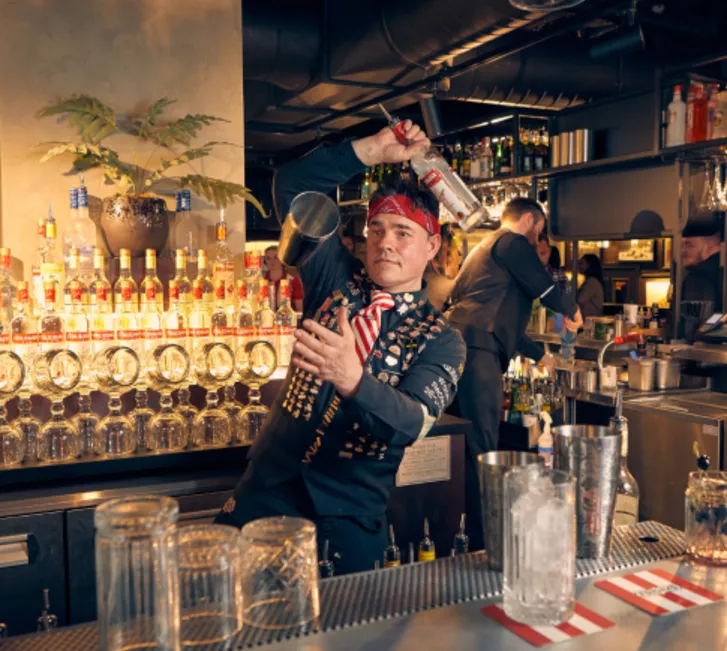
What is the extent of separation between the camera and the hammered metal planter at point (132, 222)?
10.2 feet

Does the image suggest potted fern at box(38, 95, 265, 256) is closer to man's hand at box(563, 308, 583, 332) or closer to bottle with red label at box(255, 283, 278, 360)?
bottle with red label at box(255, 283, 278, 360)

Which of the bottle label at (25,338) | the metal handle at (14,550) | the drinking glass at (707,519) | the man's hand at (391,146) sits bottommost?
the metal handle at (14,550)

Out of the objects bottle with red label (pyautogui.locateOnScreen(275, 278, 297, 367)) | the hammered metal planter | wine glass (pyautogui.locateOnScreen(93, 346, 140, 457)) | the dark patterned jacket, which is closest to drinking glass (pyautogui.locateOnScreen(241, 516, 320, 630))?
the dark patterned jacket

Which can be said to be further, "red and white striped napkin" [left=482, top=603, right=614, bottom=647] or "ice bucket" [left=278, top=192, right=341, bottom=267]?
"ice bucket" [left=278, top=192, right=341, bottom=267]

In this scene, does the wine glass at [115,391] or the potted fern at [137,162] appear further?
the potted fern at [137,162]

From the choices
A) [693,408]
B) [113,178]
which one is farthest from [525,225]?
[113,178]

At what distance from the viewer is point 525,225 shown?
4.85 metres

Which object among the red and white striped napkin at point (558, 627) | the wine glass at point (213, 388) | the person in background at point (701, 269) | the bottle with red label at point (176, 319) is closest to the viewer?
the red and white striped napkin at point (558, 627)

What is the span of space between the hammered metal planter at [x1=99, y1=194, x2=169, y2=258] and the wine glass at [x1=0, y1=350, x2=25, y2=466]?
0.73m

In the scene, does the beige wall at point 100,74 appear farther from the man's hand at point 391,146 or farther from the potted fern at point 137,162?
the man's hand at point 391,146

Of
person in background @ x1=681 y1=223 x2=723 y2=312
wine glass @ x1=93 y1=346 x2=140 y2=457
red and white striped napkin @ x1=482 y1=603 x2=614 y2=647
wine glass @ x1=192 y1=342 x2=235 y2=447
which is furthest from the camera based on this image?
person in background @ x1=681 y1=223 x2=723 y2=312

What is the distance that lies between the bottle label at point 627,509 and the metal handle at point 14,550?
1612mm

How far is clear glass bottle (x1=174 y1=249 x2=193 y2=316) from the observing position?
2955mm

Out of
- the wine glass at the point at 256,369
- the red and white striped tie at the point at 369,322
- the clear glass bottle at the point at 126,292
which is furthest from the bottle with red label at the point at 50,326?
the red and white striped tie at the point at 369,322
